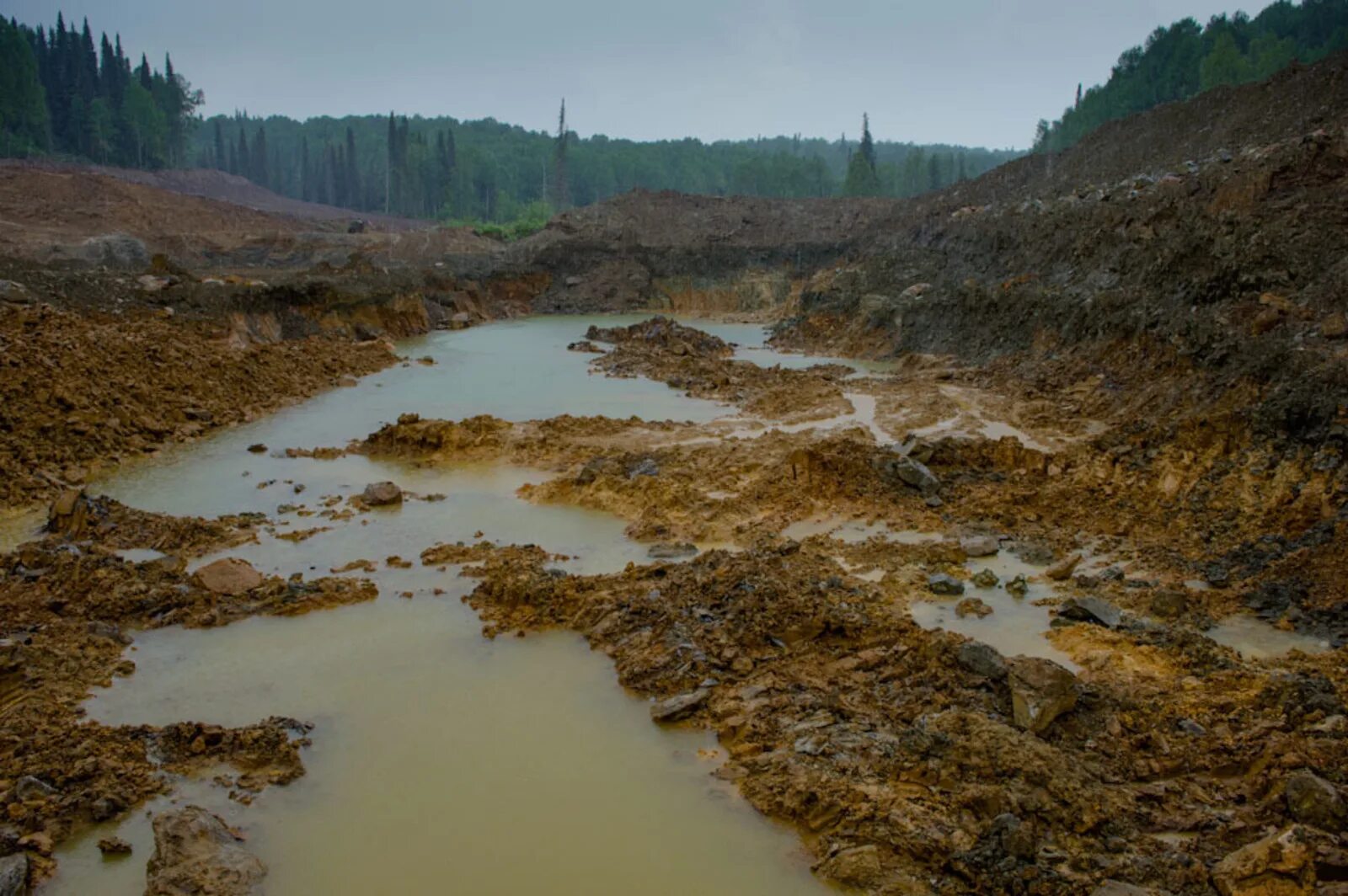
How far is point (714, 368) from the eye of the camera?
22.8 meters

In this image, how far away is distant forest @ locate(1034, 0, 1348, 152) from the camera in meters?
48.2

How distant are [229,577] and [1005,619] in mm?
7747

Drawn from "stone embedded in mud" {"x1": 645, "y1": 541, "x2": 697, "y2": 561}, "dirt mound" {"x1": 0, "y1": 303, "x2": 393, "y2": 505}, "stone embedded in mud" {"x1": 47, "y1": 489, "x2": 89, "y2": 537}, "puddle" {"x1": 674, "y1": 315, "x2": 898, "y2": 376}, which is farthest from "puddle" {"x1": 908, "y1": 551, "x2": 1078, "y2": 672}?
"puddle" {"x1": 674, "y1": 315, "x2": 898, "y2": 376}

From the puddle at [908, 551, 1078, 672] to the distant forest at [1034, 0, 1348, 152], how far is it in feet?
144

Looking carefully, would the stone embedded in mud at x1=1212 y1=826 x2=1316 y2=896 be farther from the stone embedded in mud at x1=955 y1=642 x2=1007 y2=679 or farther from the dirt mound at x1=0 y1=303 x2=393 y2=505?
the dirt mound at x1=0 y1=303 x2=393 y2=505

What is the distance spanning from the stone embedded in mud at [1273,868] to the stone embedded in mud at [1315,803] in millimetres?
362

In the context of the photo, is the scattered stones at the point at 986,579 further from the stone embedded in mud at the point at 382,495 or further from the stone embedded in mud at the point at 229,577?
the stone embedded in mud at the point at 382,495

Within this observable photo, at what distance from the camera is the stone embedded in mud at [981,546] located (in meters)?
10.3

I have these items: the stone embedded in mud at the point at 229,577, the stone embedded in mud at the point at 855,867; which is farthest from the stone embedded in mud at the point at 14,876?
the stone embedded in mud at the point at 855,867

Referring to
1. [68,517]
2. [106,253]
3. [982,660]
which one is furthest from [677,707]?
[106,253]

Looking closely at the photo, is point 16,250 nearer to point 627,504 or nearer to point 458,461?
point 458,461

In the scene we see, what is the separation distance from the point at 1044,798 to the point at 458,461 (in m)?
10.9

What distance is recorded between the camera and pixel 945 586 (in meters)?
9.30

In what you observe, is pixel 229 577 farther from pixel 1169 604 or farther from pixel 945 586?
pixel 1169 604
